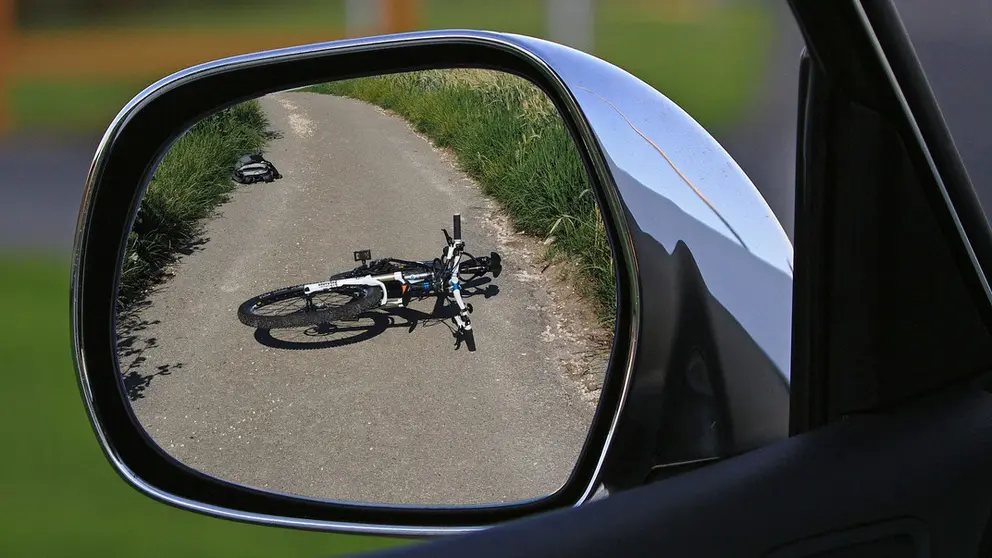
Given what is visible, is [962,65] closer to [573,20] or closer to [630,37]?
[630,37]

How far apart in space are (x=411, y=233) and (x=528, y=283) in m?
0.19

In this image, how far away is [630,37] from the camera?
426 cm

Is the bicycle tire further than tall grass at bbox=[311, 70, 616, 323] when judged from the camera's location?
No

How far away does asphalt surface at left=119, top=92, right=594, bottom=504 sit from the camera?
1314 mm

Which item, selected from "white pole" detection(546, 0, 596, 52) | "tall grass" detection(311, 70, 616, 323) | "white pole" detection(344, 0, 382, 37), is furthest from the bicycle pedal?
"white pole" detection(344, 0, 382, 37)

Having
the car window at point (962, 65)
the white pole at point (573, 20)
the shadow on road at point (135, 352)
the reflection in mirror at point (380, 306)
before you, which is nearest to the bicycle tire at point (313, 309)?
the reflection in mirror at point (380, 306)

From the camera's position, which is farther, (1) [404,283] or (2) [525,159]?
(2) [525,159]

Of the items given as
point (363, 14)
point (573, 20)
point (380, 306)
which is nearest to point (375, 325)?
point (380, 306)

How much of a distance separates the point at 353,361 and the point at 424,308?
15cm

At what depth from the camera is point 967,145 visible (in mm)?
1043

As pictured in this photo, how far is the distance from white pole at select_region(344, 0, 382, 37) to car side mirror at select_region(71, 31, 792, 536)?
19.0ft

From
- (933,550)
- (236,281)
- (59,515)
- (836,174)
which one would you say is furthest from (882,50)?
(59,515)

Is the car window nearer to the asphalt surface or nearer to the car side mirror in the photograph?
the car side mirror

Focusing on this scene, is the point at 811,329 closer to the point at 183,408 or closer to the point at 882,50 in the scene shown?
the point at 882,50
